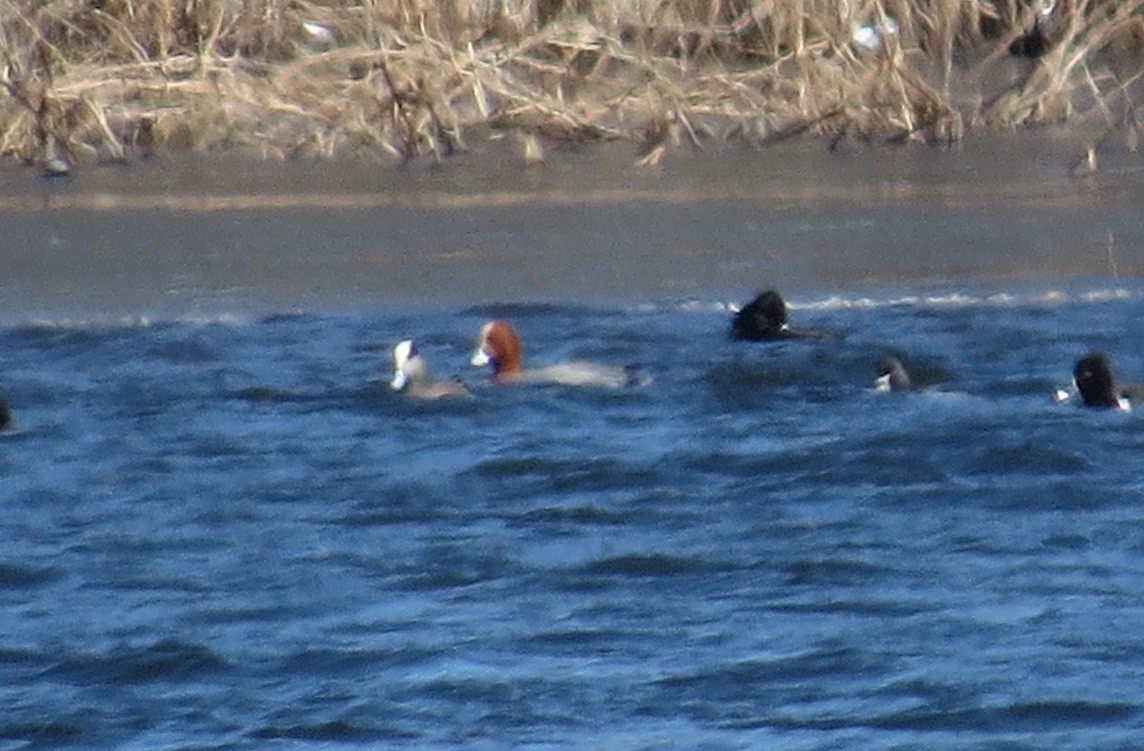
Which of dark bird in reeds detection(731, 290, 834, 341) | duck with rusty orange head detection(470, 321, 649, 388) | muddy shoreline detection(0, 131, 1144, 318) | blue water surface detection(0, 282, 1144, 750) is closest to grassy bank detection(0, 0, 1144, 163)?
muddy shoreline detection(0, 131, 1144, 318)

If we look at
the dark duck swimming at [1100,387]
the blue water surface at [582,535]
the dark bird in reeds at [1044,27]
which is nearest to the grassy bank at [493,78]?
the dark bird in reeds at [1044,27]

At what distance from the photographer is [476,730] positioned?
7031mm

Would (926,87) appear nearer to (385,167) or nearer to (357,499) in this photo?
(385,167)

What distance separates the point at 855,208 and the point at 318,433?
4.59 m

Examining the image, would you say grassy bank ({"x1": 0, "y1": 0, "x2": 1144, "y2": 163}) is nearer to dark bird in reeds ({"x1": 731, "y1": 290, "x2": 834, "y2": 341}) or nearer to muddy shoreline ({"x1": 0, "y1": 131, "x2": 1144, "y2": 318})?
muddy shoreline ({"x1": 0, "y1": 131, "x2": 1144, "y2": 318})

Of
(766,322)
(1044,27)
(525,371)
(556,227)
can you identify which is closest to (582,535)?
(525,371)

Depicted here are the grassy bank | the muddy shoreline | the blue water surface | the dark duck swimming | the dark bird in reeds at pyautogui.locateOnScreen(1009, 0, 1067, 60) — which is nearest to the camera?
the blue water surface

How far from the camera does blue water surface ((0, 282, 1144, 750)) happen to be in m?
7.24

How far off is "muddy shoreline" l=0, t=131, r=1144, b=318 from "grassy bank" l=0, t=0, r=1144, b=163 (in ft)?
0.84

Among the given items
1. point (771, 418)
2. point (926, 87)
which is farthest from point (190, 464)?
point (926, 87)

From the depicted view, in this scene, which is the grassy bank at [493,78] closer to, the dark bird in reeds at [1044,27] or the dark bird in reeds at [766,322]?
the dark bird in reeds at [1044,27]

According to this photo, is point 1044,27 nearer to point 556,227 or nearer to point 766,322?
point 556,227

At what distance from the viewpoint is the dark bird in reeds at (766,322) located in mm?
11531

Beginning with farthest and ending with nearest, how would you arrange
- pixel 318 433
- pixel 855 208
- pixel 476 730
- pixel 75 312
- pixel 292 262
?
pixel 855 208 → pixel 292 262 → pixel 75 312 → pixel 318 433 → pixel 476 730
